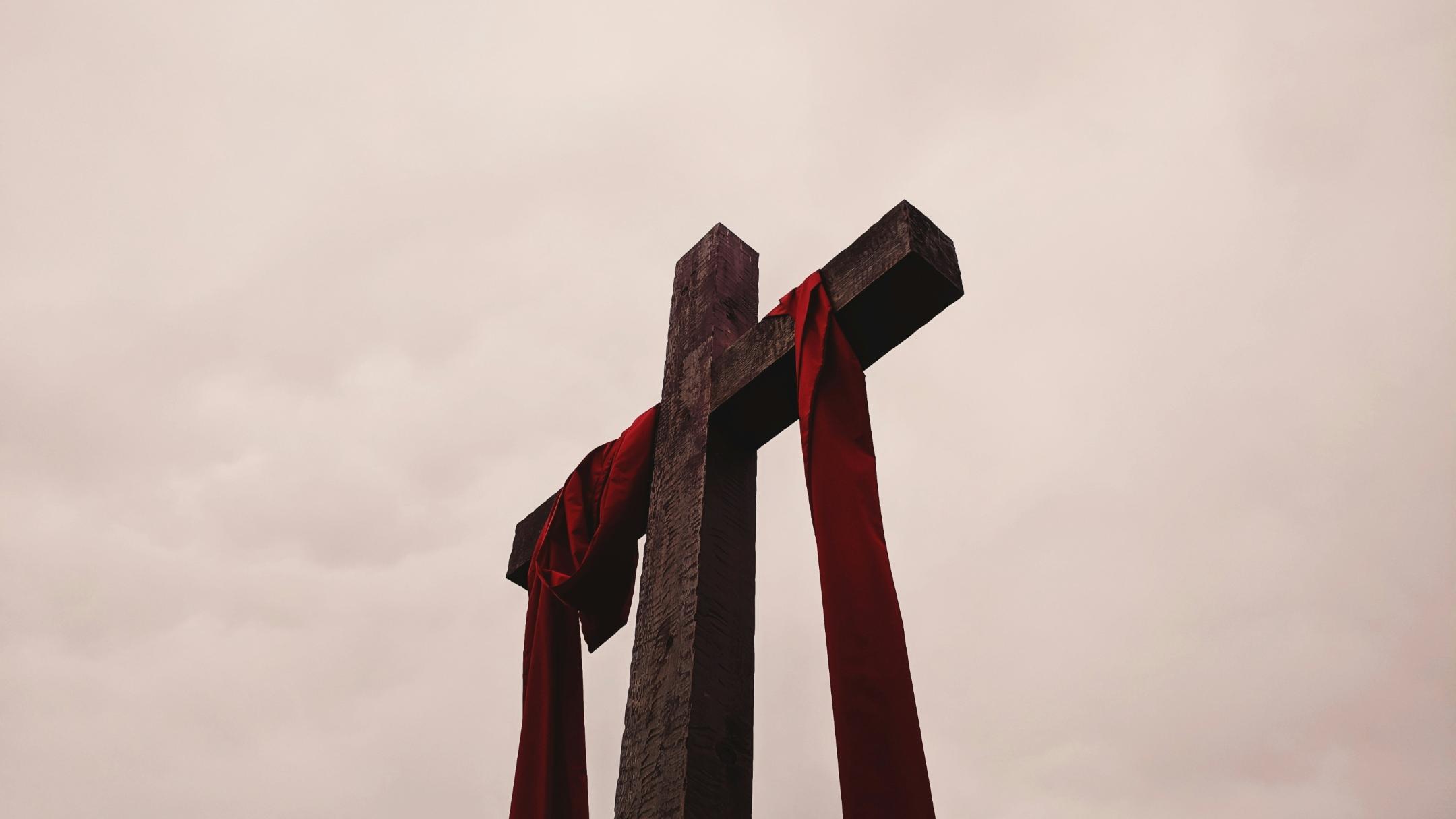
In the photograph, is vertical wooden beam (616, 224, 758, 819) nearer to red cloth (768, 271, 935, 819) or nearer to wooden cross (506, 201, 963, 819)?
wooden cross (506, 201, 963, 819)

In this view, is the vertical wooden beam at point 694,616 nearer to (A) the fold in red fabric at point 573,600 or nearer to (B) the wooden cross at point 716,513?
(B) the wooden cross at point 716,513

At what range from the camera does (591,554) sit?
8.04ft

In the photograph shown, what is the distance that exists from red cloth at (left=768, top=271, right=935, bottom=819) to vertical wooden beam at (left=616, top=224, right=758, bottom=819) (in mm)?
310

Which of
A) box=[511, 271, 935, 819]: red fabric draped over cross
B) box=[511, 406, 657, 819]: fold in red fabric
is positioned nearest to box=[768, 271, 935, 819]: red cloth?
box=[511, 271, 935, 819]: red fabric draped over cross

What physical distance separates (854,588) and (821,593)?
3.3 inches

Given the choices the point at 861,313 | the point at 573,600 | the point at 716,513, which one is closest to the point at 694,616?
the point at 716,513

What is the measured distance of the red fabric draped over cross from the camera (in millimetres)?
1555

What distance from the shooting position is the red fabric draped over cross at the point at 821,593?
1555mm

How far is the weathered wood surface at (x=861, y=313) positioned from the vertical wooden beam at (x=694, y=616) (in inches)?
3.2

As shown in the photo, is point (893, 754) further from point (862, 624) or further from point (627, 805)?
point (627, 805)

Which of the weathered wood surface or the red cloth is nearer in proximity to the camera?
the red cloth

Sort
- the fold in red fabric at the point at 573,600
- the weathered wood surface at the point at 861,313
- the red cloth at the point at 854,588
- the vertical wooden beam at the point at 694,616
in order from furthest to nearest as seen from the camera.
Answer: the fold in red fabric at the point at 573,600 < the weathered wood surface at the point at 861,313 < the vertical wooden beam at the point at 694,616 < the red cloth at the point at 854,588

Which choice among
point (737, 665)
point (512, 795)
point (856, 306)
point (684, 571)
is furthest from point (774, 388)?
point (512, 795)

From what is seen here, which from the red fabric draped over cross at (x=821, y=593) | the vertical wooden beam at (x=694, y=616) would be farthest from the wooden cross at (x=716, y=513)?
the red fabric draped over cross at (x=821, y=593)
